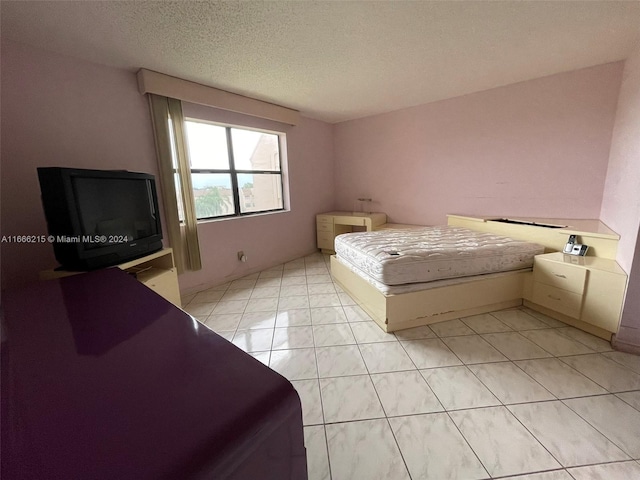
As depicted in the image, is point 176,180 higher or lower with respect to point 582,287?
higher

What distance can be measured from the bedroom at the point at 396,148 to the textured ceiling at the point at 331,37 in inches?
1.9

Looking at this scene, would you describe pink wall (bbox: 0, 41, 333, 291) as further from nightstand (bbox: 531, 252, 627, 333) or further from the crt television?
nightstand (bbox: 531, 252, 627, 333)

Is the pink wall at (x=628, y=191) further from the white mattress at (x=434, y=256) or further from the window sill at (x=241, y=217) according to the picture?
the window sill at (x=241, y=217)

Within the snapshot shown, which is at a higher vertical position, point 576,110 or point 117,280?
point 576,110

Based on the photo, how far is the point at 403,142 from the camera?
4039 millimetres

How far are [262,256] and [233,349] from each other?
3.30 m

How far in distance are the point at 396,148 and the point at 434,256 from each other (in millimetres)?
2550

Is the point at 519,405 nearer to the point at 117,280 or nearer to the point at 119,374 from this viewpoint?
the point at 119,374

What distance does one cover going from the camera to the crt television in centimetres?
165

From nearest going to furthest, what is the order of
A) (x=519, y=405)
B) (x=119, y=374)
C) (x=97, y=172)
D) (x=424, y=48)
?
(x=119, y=374) → (x=519, y=405) → (x=97, y=172) → (x=424, y=48)

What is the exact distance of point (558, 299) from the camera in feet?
7.13

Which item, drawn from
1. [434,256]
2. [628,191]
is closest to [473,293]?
[434,256]

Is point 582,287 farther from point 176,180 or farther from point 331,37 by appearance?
point 176,180

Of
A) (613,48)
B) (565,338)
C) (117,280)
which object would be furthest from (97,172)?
(613,48)
